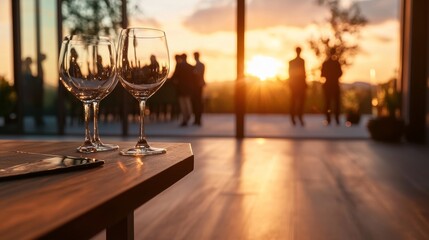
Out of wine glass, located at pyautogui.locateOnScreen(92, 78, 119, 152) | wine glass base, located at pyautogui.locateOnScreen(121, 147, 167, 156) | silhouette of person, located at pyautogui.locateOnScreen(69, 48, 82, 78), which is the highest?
silhouette of person, located at pyautogui.locateOnScreen(69, 48, 82, 78)

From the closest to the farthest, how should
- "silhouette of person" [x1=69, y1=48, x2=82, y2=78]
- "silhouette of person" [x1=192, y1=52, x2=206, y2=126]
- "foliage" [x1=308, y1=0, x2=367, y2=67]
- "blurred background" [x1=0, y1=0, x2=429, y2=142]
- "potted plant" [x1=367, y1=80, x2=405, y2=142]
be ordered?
"silhouette of person" [x1=69, y1=48, x2=82, y2=78]
"potted plant" [x1=367, y1=80, x2=405, y2=142]
"blurred background" [x1=0, y1=0, x2=429, y2=142]
"silhouette of person" [x1=192, y1=52, x2=206, y2=126]
"foliage" [x1=308, y1=0, x2=367, y2=67]

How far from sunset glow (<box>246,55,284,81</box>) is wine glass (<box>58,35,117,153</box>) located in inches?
276

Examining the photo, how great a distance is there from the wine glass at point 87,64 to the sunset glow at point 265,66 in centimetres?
702

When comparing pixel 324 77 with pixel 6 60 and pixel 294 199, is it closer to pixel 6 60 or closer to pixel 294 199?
pixel 6 60

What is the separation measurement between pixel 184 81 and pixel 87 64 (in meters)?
7.83

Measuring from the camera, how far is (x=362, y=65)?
809 cm

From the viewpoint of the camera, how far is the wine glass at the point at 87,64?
79cm

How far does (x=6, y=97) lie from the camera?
7.41 m

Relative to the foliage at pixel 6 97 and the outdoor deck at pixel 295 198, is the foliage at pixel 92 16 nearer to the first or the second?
A: the foliage at pixel 6 97

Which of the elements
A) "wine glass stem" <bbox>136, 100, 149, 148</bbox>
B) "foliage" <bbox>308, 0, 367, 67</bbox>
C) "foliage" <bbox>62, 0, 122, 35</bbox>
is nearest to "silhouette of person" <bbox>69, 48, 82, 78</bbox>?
"wine glass stem" <bbox>136, 100, 149, 148</bbox>

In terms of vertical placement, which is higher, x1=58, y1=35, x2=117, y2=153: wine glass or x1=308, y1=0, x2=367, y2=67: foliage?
x1=308, y1=0, x2=367, y2=67: foliage

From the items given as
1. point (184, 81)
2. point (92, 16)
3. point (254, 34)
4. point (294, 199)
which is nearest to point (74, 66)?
point (294, 199)

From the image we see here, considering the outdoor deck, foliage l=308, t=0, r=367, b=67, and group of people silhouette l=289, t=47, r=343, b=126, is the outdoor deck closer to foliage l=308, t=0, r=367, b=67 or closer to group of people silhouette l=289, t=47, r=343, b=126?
group of people silhouette l=289, t=47, r=343, b=126

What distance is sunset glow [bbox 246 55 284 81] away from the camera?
8.02 meters
